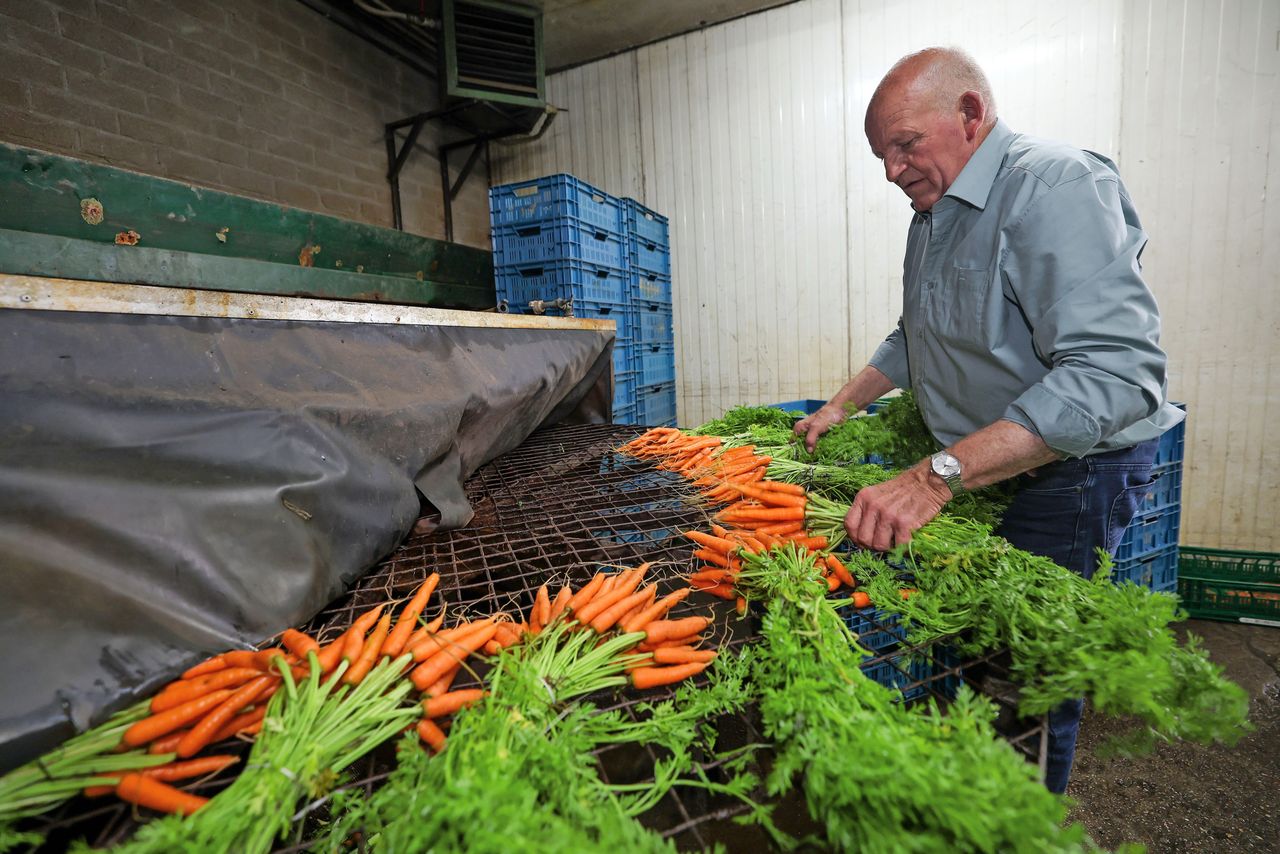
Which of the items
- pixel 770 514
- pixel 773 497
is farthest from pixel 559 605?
pixel 773 497

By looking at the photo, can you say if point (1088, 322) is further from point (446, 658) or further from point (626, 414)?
point (626, 414)

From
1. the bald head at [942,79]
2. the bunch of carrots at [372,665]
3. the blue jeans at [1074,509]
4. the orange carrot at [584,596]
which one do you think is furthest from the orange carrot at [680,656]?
the bald head at [942,79]

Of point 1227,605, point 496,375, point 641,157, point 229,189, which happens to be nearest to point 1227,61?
point 1227,605

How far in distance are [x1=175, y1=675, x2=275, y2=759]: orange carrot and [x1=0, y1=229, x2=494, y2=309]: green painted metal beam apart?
2.66 metres

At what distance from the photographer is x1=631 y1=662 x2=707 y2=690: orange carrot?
126cm

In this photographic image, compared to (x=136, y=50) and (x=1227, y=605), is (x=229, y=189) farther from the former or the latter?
(x=1227, y=605)

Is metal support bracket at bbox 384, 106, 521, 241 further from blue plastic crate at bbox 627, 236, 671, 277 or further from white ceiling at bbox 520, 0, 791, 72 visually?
blue plastic crate at bbox 627, 236, 671, 277

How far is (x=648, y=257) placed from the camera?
5.98m

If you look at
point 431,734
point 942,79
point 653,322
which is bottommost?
point 431,734

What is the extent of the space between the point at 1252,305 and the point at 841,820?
605 centimetres

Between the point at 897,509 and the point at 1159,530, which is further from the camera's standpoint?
the point at 1159,530

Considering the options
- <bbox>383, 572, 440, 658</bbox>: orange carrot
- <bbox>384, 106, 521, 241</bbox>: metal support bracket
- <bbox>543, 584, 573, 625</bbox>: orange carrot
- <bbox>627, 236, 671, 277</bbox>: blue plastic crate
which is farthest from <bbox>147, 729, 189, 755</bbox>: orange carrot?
<bbox>384, 106, 521, 241</bbox>: metal support bracket

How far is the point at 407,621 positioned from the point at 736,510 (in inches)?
50.9

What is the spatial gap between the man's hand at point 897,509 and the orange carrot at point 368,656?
1.38 m
